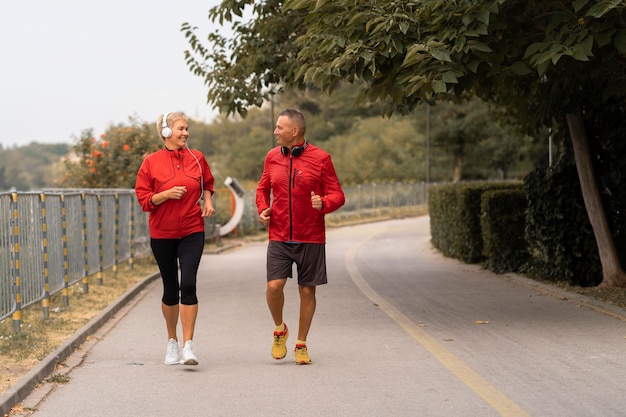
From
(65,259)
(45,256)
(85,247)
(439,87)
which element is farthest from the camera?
(85,247)

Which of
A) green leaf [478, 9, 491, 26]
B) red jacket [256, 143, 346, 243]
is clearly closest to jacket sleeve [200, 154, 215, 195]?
red jacket [256, 143, 346, 243]

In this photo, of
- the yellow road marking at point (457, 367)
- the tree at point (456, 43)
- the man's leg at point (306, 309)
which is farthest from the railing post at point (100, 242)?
the man's leg at point (306, 309)

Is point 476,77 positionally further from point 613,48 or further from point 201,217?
point 201,217

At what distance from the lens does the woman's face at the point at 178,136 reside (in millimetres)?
8562

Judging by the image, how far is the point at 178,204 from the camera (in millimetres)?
8531

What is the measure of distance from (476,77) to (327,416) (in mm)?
5071

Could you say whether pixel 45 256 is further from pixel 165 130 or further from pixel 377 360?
pixel 377 360

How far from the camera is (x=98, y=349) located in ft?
32.8

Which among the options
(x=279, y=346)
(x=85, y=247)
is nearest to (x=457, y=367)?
(x=279, y=346)

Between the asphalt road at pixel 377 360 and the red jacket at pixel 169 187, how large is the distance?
1.15 m

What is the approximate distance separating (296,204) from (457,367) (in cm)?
182

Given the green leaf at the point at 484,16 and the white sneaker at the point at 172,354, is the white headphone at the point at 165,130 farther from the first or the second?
the green leaf at the point at 484,16

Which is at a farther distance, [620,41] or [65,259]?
[65,259]

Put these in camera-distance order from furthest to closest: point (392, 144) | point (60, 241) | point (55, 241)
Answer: point (392, 144), point (60, 241), point (55, 241)
